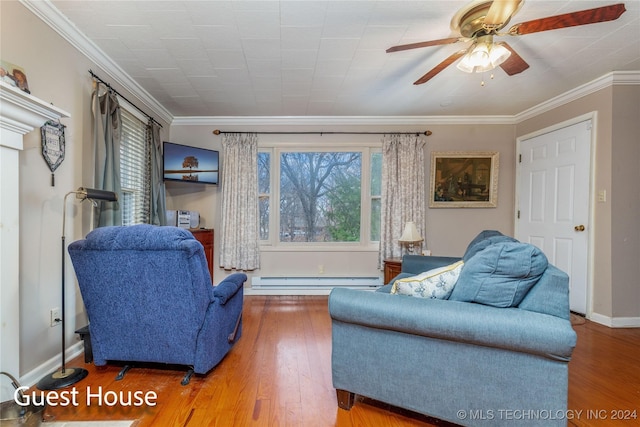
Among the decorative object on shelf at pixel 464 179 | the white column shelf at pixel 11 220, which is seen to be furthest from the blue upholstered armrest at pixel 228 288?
the decorative object on shelf at pixel 464 179

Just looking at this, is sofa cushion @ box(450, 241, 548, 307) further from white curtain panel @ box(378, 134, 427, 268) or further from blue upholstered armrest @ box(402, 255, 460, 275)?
white curtain panel @ box(378, 134, 427, 268)

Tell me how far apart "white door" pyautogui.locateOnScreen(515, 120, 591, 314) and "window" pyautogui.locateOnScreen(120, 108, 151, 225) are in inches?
186

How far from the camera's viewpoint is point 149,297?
5.48ft

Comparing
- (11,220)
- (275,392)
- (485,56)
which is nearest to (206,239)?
(11,220)

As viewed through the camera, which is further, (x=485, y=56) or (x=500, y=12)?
(x=485, y=56)

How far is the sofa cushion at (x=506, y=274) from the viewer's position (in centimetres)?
129

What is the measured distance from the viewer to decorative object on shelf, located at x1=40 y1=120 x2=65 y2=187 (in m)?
1.80

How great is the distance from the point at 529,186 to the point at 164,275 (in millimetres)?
4225

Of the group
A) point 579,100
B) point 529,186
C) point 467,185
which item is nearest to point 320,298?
point 467,185

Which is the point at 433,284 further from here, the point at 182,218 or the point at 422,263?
the point at 182,218

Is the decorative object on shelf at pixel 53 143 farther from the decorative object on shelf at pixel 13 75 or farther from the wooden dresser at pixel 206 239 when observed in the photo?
the wooden dresser at pixel 206 239

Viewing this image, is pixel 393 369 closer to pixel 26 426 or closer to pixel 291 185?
pixel 26 426

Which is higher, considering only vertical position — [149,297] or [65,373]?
[149,297]

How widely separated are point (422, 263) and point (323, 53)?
2.16 meters
